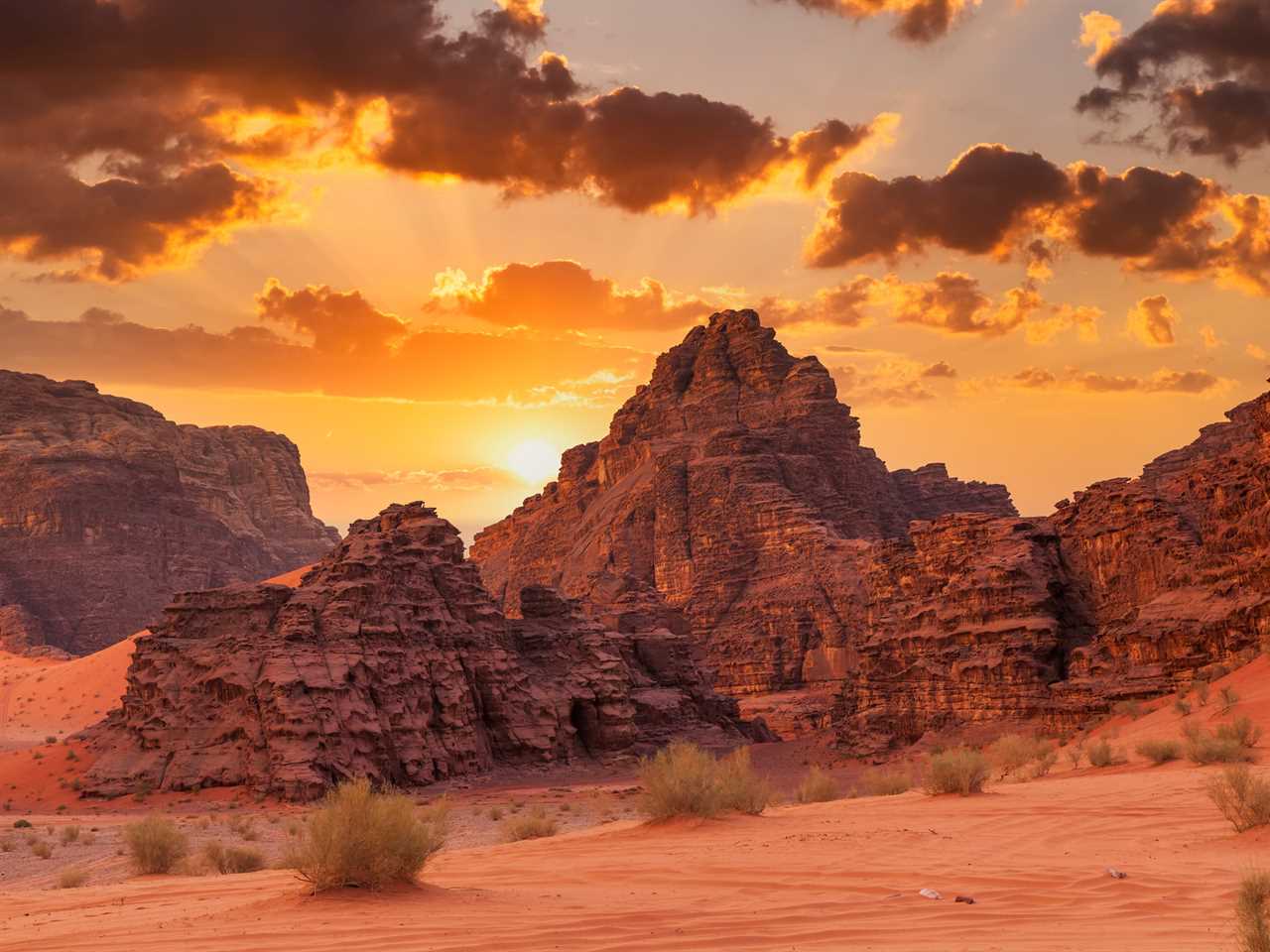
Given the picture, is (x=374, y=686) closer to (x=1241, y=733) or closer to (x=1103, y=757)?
(x=1103, y=757)

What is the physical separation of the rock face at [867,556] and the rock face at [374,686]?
1138 centimetres

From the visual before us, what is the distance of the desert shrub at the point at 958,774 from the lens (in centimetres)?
2136

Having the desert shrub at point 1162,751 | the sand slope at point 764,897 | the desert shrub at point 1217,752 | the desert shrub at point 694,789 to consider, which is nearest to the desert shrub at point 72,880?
the sand slope at point 764,897

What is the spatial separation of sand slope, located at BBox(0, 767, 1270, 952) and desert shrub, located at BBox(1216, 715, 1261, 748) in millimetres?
6819

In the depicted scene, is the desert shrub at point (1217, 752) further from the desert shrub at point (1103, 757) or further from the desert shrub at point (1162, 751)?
the desert shrub at point (1103, 757)

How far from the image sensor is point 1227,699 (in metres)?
28.6

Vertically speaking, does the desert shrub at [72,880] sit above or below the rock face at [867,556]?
below

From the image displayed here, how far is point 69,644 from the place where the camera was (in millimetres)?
107688

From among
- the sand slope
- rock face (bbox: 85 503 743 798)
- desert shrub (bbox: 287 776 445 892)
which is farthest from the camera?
rock face (bbox: 85 503 743 798)

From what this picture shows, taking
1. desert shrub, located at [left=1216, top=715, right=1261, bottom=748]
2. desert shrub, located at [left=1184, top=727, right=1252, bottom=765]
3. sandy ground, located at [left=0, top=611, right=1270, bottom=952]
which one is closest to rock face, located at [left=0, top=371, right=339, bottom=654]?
sandy ground, located at [left=0, top=611, right=1270, bottom=952]

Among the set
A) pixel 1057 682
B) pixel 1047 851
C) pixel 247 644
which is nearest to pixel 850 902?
pixel 1047 851

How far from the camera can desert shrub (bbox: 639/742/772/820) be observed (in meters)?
18.8

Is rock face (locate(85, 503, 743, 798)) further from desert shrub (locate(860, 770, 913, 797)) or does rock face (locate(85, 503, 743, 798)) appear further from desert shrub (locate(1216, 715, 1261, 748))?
desert shrub (locate(1216, 715, 1261, 748))

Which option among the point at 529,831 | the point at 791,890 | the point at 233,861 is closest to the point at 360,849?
the point at 791,890
